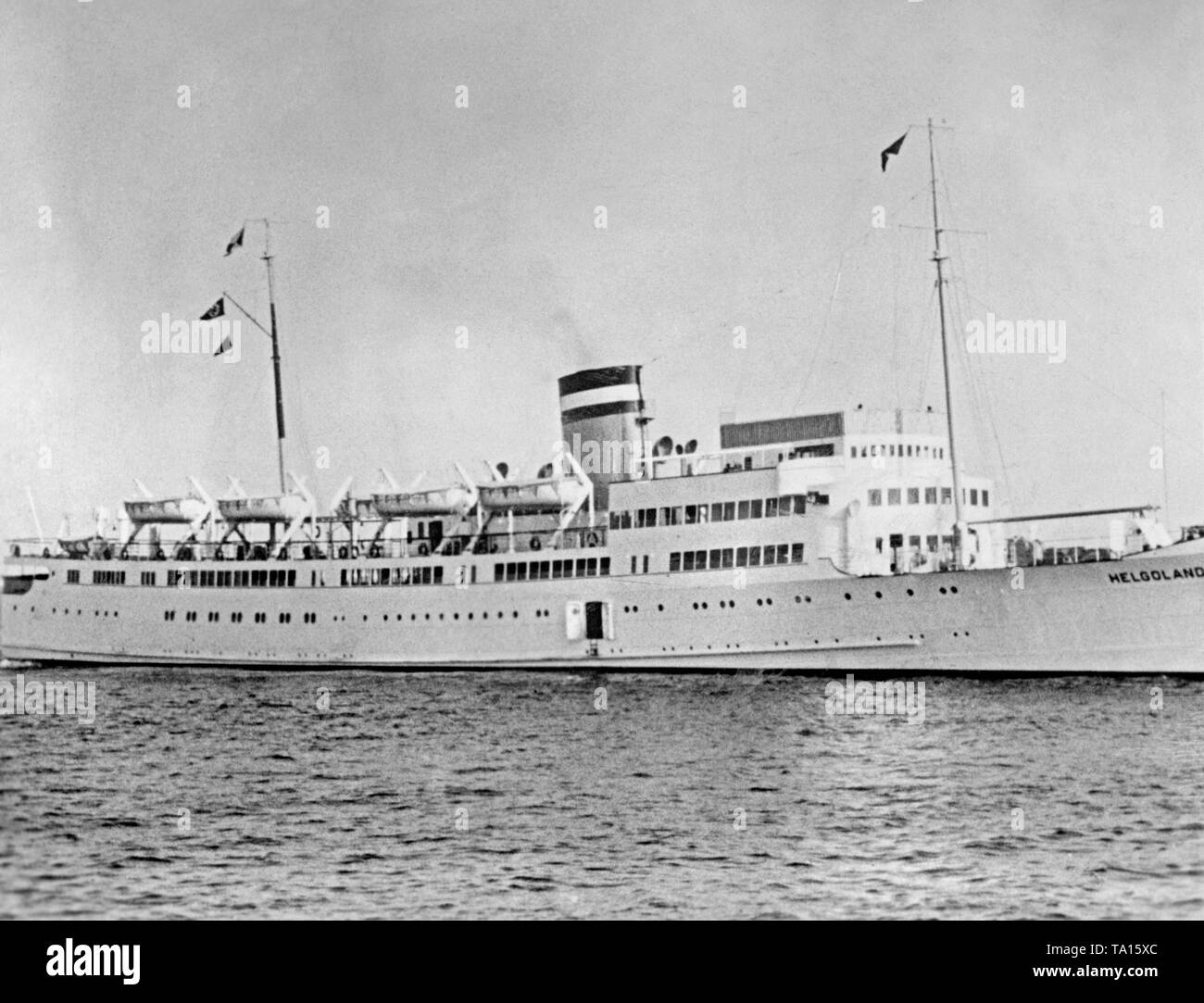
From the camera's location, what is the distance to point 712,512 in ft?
125

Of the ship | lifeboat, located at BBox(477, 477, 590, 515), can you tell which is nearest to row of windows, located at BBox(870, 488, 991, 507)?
the ship

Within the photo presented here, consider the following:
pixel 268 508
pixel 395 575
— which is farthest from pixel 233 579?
pixel 395 575

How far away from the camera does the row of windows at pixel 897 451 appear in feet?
125

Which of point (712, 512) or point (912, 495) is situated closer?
point (912, 495)

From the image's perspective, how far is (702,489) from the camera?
38219mm

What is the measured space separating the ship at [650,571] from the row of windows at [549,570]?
53 millimetres

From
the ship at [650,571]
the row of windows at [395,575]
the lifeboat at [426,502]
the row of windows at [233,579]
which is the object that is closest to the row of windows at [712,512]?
the ship at [650,571]

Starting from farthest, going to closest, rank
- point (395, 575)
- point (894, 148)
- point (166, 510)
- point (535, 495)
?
point (166, 510) → point (395, 575) → point (535, 495) → point (894, 148)

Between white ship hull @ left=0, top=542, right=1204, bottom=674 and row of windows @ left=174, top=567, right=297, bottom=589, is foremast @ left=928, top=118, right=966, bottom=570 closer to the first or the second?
white ship hull @ left=0, top=542, right=1204, bottom=674

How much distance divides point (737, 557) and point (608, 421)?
7635 mm

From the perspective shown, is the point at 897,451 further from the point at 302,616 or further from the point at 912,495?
the point at 302,616
